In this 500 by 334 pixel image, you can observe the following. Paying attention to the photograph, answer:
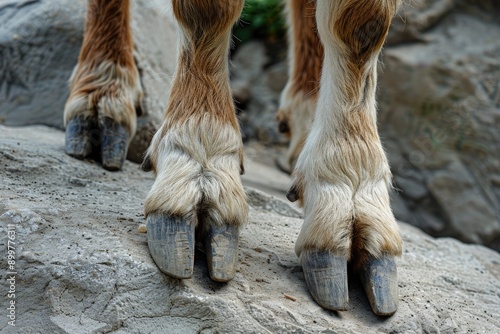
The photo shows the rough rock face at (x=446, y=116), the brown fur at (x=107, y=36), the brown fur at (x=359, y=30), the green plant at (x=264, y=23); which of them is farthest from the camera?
the green plant at (x=264, y=23)

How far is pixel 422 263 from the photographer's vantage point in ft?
8.66

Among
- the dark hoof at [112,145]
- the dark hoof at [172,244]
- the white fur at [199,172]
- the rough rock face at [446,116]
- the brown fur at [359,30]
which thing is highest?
the brown fur at [359,30]

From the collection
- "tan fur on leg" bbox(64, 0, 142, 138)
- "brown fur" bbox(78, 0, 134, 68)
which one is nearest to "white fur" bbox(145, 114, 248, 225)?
"tan fur on leg" bbox(64, 0, 142, 138)

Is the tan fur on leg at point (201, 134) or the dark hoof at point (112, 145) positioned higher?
the tan fur on leg at point (201, 134)

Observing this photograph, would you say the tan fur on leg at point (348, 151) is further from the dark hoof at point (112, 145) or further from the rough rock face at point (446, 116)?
the rough rock face at point (446, 116)

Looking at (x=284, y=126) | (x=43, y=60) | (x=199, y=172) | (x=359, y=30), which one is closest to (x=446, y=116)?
(x=284, y=126)

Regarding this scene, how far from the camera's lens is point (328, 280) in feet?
6.40

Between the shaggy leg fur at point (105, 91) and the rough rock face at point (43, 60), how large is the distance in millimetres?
526

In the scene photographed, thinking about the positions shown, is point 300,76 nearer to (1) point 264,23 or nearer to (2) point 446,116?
(2) point 446,116

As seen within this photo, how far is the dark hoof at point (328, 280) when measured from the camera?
1937 millimetres

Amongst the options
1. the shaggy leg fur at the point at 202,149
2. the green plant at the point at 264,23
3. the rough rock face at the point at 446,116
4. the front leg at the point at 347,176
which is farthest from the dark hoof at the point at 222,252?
the green plant at the point at 264,23

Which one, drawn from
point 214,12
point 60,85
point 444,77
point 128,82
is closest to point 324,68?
point 214,12

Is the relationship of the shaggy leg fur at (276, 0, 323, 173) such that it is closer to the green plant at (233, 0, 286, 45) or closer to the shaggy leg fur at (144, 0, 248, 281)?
the shaggy leg fur at (144, 0, 248, 281)

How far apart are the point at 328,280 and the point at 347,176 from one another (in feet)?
1.06
